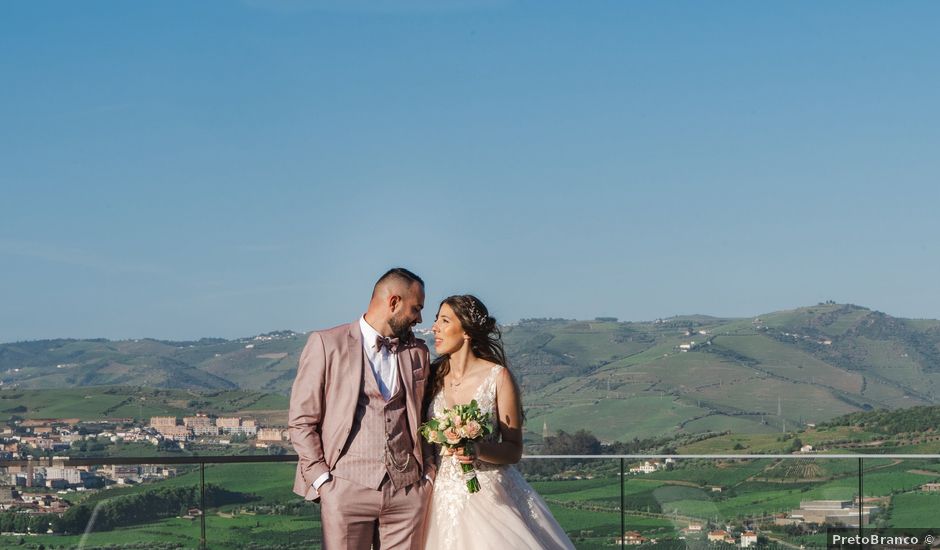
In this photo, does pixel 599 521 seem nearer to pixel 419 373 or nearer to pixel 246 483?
pixel 246 483

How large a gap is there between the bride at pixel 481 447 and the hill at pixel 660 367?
57954mm

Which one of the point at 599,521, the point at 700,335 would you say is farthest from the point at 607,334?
the point at 599,521

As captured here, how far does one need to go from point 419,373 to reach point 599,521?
2992 millimetres

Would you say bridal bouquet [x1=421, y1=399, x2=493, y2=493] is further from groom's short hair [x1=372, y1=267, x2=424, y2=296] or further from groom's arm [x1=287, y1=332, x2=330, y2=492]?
groom's short hair [x1=372, y1=267, x2=424, y2=296]

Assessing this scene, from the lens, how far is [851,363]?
93062 millimetres

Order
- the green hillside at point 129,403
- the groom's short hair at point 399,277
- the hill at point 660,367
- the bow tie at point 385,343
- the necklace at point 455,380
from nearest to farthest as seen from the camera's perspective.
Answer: the groom's short hair at point 399,277 < the bow tie at point 385,343 < the necklace at point 455,380 < the green hillside at point 129,403 < the hill at point 660,367

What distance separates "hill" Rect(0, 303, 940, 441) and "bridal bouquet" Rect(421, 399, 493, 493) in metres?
58.4

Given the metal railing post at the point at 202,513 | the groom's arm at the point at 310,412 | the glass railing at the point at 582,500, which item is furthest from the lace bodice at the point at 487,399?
the metal railing post at the point at 202,513

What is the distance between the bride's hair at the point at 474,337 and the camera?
473 centimetres

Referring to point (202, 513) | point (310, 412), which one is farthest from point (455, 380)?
point (202, 513)

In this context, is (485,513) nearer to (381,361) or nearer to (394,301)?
(381,361)

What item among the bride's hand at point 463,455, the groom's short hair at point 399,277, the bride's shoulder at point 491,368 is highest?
the groom's short hair at point 399,277

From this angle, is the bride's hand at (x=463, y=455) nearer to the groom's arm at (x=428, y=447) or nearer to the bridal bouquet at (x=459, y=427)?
the bridal bouquet at (x=459, y=427)

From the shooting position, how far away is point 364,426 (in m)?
4.25
